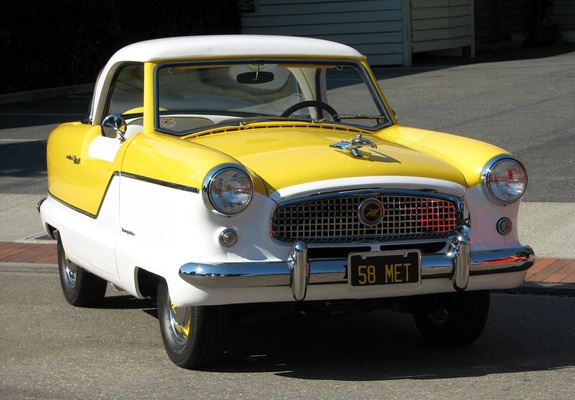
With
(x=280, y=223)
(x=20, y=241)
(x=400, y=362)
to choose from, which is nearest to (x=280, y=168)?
(x=280, y=223)

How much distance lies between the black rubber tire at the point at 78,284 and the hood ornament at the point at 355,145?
213 centimetres

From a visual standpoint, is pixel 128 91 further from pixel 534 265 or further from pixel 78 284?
pixel 534 265

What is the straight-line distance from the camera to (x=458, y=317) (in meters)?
5.43

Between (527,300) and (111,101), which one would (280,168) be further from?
(527,300)

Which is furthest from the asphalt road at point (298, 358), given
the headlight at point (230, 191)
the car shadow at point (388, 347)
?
the headlight at point (230, 191)

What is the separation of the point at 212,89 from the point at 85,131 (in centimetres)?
89

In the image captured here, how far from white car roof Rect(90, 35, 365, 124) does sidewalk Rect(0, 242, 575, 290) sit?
1.97m

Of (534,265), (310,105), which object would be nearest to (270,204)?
(310,105)

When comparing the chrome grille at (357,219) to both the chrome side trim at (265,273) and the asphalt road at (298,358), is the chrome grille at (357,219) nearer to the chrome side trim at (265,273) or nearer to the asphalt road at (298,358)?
the chrome side trim at (265,273)

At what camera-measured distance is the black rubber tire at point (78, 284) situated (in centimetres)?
656

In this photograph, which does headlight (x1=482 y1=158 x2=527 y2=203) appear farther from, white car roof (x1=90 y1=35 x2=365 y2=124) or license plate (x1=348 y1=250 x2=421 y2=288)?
white car roof (x1=90 y1=35 x2=365 y2=124)

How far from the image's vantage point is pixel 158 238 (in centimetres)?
500

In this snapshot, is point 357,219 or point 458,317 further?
point 458,317

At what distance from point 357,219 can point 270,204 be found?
0.45 meters
